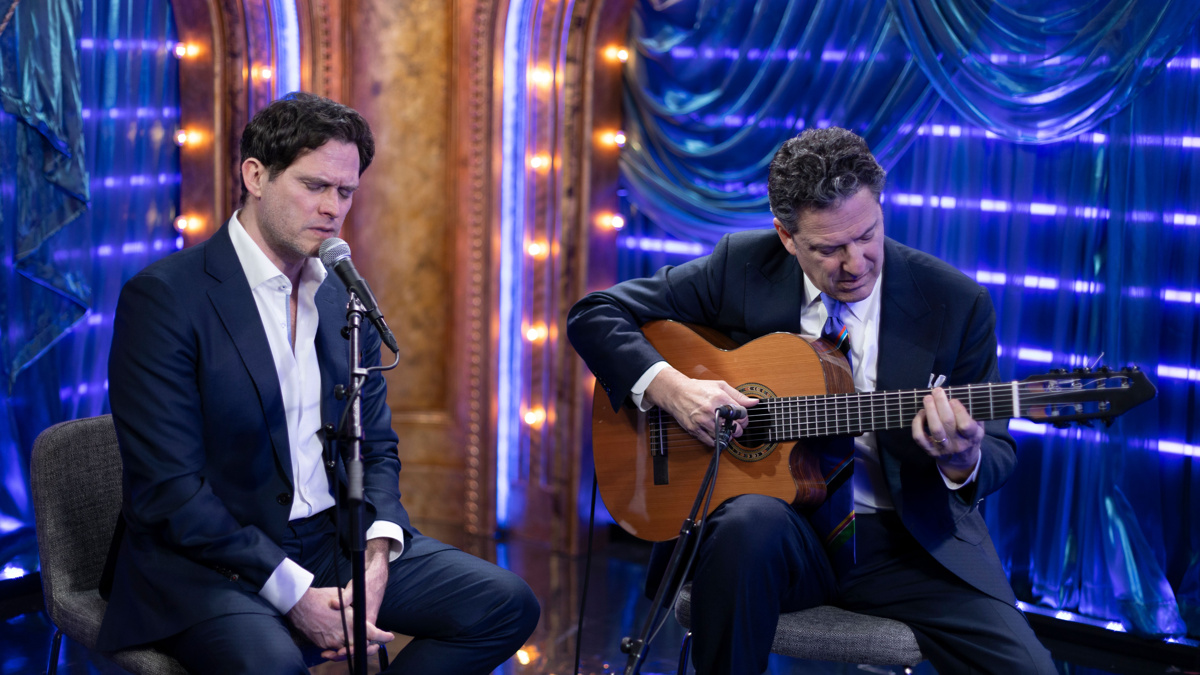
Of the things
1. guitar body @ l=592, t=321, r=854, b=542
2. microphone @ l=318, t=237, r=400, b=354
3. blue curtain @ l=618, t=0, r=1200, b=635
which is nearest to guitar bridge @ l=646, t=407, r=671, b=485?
guitar body @ l=592, t=321, r=854, b=542

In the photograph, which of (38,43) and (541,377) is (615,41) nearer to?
(541,377)

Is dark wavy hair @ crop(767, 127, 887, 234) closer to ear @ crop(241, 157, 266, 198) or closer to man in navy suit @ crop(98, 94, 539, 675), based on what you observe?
man in navy suit @ crop(98, 94, 539, 675)

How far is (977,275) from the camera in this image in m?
4.01

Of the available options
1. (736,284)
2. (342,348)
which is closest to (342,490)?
(342,348)

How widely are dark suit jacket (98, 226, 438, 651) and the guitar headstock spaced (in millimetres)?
1670

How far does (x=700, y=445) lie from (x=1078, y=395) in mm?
904

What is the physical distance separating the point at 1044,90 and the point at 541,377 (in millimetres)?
2505

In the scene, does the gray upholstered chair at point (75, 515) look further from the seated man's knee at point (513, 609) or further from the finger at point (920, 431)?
the finger at point (920, 431)

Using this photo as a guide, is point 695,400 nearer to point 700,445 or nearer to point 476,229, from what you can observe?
point 700,445

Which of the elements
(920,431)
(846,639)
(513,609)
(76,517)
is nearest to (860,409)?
(920,431)

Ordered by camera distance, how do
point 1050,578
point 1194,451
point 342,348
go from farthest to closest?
point 1050,578, point 1194,451, point 342,348

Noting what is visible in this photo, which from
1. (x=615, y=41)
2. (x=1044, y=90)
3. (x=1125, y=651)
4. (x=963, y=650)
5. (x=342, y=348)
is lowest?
(x=1125, y=651)

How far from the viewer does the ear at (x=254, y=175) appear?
94.9 inches

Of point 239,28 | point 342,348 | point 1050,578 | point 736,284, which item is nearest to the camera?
point 342,348
